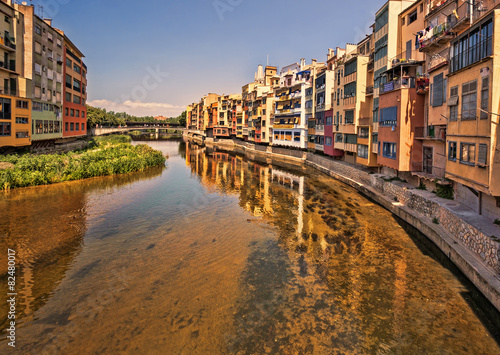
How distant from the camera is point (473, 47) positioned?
16.1 meters

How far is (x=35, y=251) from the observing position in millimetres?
17375

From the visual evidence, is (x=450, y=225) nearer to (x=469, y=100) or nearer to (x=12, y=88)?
(x=469, y=100)

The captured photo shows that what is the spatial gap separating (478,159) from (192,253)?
15718 millimetres

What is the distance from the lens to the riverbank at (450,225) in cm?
1265

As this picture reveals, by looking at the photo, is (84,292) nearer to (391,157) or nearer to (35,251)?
(35,251)

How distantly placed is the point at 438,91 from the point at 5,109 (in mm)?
40923

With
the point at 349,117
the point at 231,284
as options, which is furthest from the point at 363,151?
the point at 231,284

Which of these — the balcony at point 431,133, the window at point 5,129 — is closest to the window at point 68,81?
the window at point 5,129

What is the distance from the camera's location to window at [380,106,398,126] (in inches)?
1059

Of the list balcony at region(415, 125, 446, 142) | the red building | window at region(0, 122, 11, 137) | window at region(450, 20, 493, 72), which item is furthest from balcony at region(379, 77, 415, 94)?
the red building

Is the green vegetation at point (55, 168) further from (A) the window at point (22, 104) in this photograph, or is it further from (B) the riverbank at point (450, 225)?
(B) the riverbank at point (450, 225)

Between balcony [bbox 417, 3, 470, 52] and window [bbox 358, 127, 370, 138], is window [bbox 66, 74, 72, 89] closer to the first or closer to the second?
window [bbox 358, 127, 370, 138]

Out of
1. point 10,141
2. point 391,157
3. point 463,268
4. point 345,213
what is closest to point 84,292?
point 463,268

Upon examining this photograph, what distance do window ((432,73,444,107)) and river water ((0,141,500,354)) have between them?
29.6 ft
